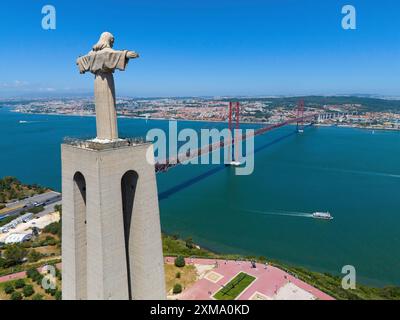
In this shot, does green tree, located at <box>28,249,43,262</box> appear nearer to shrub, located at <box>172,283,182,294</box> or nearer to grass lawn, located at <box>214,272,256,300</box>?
shrub, located at <box>172,283,182,294</box>

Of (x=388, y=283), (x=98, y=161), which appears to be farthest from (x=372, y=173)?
(x=98, y=161)

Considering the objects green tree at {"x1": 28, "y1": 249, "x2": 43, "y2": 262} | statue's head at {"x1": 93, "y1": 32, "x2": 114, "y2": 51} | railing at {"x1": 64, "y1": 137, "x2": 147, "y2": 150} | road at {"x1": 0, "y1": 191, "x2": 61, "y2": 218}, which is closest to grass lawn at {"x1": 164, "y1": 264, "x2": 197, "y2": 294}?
green tree at {"x1": 28, "y1": 249, "x2": 43, "y2": 262}

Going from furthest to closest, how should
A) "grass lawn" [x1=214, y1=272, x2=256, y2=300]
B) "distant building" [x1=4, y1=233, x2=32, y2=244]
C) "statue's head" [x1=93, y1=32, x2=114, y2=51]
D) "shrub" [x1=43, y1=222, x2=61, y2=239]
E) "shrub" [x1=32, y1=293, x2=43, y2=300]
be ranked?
"shrub" [x1=43, y1=222, x2=61, y2=239]
"distant building" [x1=4, y1=233, x2=32, y2=244]
"grass lawn" [x1=214, y1=272, x2=256, y2=300]
"shrub" [x1=32, y1=293, x2=43, y2=300]
"statue's head" [x1=93, y1=32, x2=114, y2=51]

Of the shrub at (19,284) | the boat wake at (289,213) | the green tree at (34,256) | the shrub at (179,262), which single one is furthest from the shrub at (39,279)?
the boat wake at (289,213)

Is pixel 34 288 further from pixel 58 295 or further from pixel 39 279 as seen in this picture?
pixel 58 295

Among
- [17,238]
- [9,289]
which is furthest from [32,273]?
[17,238]

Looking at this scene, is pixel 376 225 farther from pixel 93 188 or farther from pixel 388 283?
pixel 93 188
